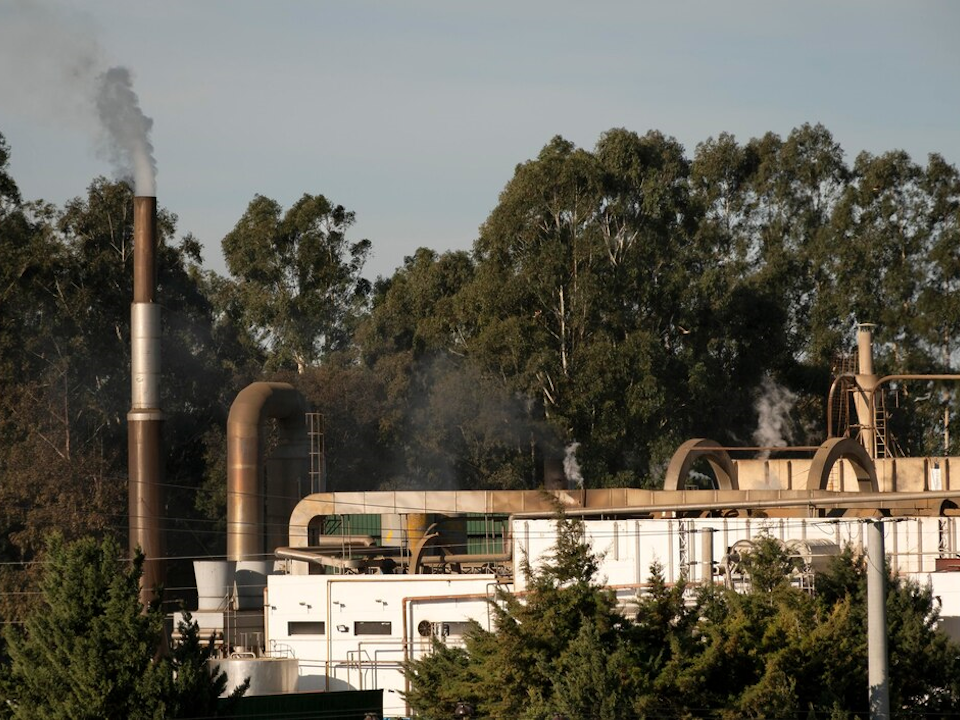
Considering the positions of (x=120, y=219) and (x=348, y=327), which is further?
(x=348, y=327)

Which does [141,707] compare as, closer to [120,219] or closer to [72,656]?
[72,656]

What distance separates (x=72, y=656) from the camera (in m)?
23.8

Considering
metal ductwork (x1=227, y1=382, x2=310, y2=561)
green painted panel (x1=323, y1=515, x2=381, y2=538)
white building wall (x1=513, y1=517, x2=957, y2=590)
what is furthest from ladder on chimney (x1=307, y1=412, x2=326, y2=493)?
white building wall (x1=513, y1=517, x2=957, y2=590)

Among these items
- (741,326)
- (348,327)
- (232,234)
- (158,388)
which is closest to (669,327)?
(741,326)

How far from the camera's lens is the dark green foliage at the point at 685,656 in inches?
931

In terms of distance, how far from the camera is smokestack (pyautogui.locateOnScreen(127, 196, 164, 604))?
43375 millimetres

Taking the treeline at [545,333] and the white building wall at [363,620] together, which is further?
the treeline at [545,333]

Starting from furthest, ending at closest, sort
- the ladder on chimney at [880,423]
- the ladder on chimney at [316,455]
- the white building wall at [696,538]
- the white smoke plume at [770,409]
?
the white smoke plume at [770,409]
the ladder on chimney at [880,423]
the ladder on chimney at [316,455]
the white building wall at [696,538]

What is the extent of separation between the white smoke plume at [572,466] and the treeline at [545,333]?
0.74 m

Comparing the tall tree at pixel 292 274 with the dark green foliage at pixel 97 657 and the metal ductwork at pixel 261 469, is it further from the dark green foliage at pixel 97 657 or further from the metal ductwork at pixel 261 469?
the dark green foliage at pixel 97 657

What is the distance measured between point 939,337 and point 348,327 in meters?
29.4

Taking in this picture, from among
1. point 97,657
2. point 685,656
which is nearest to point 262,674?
point 97,657

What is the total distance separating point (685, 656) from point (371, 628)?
46.6 feet

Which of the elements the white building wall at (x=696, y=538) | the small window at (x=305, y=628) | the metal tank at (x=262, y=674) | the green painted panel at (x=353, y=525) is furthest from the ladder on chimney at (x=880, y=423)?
the metal tank at (x=262, y=674)
